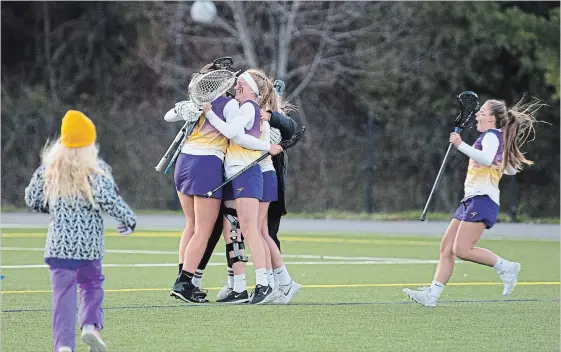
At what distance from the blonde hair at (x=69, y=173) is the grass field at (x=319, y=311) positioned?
3.83ft

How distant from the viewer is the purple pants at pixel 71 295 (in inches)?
294

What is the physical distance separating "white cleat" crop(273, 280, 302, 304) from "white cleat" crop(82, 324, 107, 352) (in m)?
3.43

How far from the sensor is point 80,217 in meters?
7.53

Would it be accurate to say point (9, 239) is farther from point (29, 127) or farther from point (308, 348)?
point (308, 348)

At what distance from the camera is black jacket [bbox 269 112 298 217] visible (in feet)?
36.1

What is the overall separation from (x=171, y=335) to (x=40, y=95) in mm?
24865

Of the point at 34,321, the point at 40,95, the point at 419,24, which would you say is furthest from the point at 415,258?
the point at 40,95

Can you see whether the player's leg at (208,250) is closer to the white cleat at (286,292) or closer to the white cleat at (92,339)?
the white cleat at (286,292)

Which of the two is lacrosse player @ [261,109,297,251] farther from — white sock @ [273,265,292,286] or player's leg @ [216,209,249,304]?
player's leg @ [216,209,249,304]

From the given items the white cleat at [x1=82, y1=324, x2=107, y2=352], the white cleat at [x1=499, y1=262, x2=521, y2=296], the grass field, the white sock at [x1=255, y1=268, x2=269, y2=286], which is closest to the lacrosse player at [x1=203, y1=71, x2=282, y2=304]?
the white sock at [x1=255, y1=268, x2=269, y2=286]

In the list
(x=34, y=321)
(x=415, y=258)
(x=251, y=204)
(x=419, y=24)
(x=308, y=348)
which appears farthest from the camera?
(x=419, y=24)

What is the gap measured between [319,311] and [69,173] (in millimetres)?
3400

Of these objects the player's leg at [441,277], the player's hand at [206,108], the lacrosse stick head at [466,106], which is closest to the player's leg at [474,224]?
the player's leg at [441,277]

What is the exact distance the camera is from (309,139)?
28000 mm
